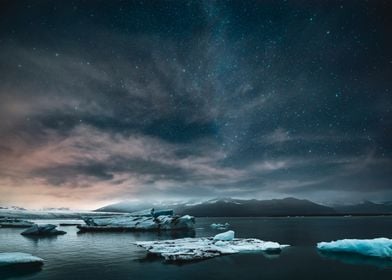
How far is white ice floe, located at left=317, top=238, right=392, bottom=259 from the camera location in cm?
2856

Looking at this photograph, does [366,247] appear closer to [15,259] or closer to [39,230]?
[15,259]

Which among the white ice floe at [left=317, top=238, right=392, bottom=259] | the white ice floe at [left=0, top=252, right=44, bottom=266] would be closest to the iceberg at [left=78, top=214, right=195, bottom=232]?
the white ice floe at [left=317, top=238, right=392, bottom=259]

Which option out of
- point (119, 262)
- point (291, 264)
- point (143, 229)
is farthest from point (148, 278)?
point (143, 229)

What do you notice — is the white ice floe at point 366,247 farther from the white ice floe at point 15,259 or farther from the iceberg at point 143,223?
the iceberg at point 143,223

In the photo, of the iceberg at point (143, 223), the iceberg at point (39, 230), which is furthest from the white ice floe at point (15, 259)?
the iceberg at point (143, 223)

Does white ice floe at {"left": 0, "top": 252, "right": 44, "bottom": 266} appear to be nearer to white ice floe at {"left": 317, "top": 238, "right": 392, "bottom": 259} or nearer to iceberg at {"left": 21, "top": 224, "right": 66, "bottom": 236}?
white ice floe at {"left": 317, "top": 238, "right": 392, "bottom": 259}

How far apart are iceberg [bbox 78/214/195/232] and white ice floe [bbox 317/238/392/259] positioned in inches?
1631

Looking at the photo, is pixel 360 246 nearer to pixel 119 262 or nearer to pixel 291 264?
pixel 291 264

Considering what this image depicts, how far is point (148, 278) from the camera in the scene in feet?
63.7

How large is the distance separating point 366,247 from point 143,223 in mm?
49504

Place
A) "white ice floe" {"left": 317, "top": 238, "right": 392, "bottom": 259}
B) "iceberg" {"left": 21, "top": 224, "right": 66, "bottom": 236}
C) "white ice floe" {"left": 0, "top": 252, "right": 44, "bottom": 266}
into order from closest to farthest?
"white ice floe" {"left": 0, "top": 252, "right": 44, "bottom": 266}
"white ice floe" {"left": 317, "top": 238, "right": 392, "bottom": 259}
"iceberg" {"left": 21, "top": 224, "right": 66, "bottom": 236}

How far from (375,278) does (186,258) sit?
13961 millimetres

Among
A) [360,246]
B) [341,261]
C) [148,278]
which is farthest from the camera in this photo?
[360,246]

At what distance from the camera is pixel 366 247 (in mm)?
29594
